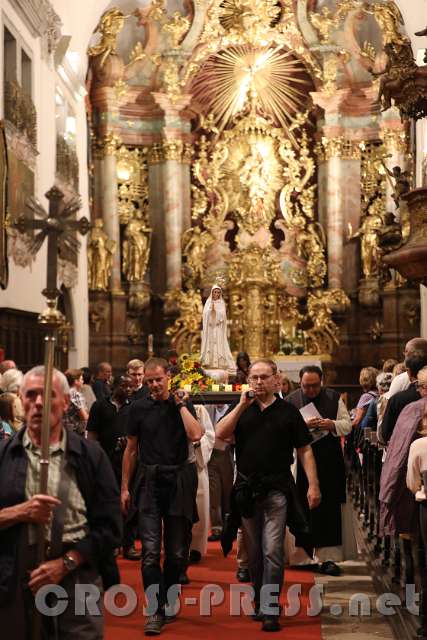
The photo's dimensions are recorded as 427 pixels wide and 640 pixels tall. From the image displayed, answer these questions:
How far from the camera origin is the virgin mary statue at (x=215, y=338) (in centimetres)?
1538

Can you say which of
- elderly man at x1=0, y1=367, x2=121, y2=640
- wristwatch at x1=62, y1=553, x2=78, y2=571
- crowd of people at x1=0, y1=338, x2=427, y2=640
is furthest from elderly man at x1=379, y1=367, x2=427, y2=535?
wristwatch at x1=62, y1=553, x2=78, y2=571

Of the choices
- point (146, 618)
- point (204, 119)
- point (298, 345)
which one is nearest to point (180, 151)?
point (204, 119)

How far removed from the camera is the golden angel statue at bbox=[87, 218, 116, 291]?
2605 cm

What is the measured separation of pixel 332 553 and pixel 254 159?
18.3 metres

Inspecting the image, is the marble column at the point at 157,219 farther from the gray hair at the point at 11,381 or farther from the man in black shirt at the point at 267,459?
the man in black shirt at the point at 267,459

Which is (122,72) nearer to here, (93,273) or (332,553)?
(93,273)

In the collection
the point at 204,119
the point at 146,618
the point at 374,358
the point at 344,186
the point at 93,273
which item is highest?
the point at 204,119

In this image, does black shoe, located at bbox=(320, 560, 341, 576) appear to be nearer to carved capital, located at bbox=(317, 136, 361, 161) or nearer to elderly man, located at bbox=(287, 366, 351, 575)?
elderly man, located at bbox=(287, 366, 351, 575)

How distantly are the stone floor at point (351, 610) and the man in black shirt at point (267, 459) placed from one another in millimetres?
463

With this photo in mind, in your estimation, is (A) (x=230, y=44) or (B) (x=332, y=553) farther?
(A) (x=230, y=44)

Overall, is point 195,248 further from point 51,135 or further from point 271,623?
point 271,623

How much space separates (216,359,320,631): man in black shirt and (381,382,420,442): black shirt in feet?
2.97

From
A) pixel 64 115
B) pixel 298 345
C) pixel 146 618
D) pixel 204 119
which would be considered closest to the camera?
pixel 146 618

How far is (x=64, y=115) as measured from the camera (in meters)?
23.7
